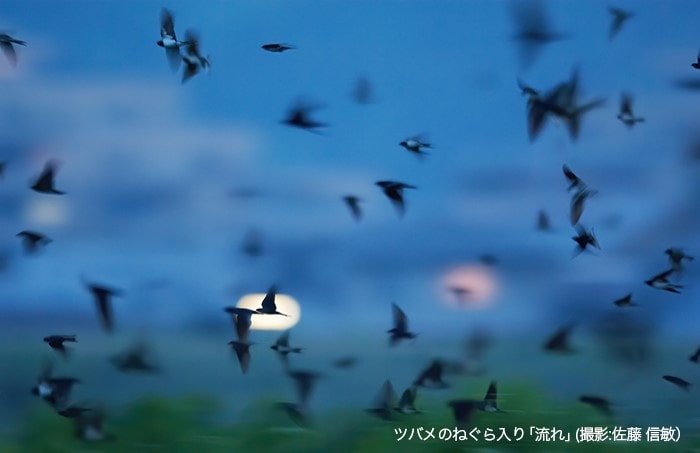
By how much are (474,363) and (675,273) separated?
20.5 inches

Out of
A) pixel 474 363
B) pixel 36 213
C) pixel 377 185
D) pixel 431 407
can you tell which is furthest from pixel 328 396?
pixel 36 213

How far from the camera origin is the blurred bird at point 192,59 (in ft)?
5.61

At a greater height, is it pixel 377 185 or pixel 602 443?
pixel 377 185

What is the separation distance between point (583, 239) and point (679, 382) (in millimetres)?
419

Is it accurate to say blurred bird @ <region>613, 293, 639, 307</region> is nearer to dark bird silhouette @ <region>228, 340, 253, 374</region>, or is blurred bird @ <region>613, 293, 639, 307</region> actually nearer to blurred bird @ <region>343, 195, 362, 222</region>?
blurred bird @ <region>343, 195, 362, 222</region>

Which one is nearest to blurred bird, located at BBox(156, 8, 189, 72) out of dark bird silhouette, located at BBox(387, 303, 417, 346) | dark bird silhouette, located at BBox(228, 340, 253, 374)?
dark bird silhouette, located at BBox(228, 340, 253, 374)

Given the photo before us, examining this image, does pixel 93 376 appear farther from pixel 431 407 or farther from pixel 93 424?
pixel 431 407

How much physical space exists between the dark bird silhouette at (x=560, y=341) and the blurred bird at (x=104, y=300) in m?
1.02

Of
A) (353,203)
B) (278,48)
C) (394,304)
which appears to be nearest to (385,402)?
(394,304)

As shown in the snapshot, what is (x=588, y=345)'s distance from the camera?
1709mm

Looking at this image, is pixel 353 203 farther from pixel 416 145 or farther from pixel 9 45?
pixel 9 45

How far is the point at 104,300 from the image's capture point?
1689 mm

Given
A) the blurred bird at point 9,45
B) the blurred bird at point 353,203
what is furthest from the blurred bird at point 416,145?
the blurred bird at point 9,45

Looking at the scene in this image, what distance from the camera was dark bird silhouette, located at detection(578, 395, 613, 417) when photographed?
1712mm
